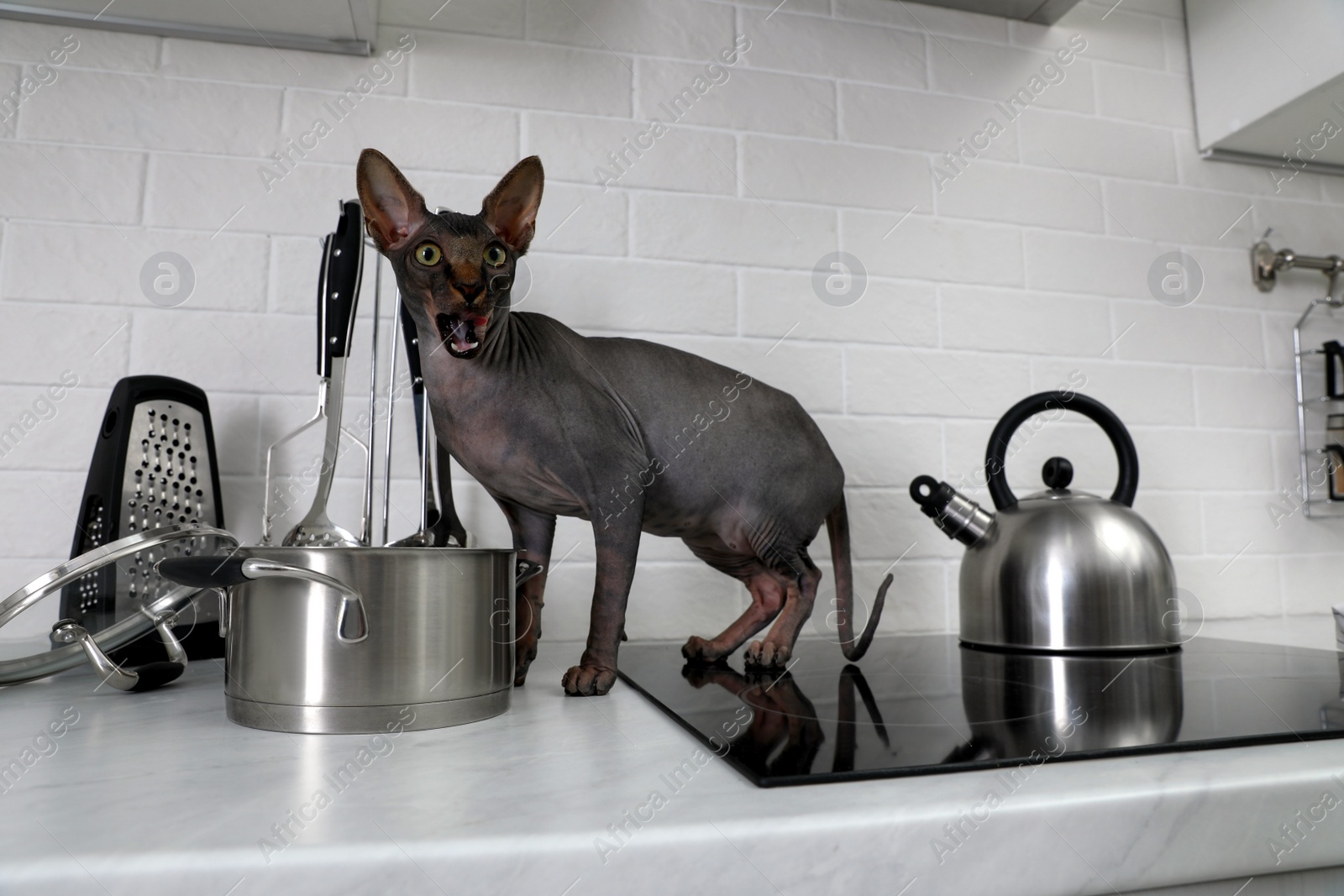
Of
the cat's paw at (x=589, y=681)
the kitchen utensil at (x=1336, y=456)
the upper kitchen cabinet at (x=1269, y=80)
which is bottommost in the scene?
the cat's paw at (x=589, y=681)

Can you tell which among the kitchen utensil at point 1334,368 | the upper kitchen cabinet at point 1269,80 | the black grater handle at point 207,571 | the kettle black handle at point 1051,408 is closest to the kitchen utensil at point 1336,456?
the kitchen utensil at point 1334,368

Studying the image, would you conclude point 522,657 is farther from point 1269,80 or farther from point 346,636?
point 1269,80

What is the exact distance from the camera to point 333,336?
0.70 m

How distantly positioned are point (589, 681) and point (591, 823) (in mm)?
283

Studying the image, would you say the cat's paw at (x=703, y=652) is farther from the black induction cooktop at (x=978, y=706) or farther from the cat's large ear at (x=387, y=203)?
the cat's large ear at (x=387, y=203)

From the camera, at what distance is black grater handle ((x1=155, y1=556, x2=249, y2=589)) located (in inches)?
20.1

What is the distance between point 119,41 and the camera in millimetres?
955

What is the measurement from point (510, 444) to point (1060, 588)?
588 mm

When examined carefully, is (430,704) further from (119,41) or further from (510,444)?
(119,41)

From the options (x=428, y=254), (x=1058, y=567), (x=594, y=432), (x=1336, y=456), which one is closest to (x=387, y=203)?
(x=428, y=254)

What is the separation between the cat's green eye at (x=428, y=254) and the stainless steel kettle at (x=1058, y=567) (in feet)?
1.85

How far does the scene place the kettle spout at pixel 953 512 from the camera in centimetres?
92

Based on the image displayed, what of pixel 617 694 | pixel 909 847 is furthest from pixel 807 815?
pixel 617 694

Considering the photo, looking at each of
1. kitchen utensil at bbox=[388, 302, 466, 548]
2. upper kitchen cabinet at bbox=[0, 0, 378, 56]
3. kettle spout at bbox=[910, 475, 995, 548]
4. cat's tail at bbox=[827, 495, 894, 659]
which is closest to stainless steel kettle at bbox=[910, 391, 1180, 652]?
kettle spout at bbox=[910, 475, 995, 548]
